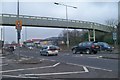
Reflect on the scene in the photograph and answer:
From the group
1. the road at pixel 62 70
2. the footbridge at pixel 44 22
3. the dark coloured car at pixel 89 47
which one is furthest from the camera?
the footbridge at pixel 44 22

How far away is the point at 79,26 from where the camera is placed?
74625 mm

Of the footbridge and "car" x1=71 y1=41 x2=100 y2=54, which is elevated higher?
the footbridge

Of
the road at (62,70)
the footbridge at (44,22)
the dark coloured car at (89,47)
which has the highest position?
the footbridge at (44,22)

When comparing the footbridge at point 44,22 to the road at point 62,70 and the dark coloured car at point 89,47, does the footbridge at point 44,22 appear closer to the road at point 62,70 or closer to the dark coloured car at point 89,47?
the dark coloured car at point 89,47

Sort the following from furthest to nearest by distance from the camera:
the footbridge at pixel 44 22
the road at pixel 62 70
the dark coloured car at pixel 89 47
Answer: the footbridge at pixel 44 22
the dark coloured car at pixel 89 47
the road at pixel 62 70

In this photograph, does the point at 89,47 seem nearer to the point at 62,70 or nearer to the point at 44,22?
the point at 44,22

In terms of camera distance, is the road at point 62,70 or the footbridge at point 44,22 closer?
the road at point 62,70

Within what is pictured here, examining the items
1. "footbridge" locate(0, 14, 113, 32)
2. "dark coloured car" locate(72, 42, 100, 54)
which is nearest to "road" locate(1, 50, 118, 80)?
"dark coloured car" locate(72, 42, 100, 54)

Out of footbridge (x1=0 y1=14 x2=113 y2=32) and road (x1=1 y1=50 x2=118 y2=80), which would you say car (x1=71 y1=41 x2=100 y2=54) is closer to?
footbridge (x1=0 y1=14 x2=113 y2=32)

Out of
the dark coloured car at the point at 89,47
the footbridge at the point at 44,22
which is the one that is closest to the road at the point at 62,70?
the dark coloured car at the point at 89,47

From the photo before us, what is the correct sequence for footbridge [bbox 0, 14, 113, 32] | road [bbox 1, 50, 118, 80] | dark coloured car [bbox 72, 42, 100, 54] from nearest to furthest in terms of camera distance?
road [bbox 1, 50, 118, 80], dark coloured car [bbox 72, 42, 100, 54], footbridge [bbox 0, 14, 113, 32]

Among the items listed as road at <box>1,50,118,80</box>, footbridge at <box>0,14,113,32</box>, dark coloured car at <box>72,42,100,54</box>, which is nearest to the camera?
road at <box>1,50,118,80</box>

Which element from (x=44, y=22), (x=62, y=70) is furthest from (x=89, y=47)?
(x=62, y=70)

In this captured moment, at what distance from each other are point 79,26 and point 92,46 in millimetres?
31881
